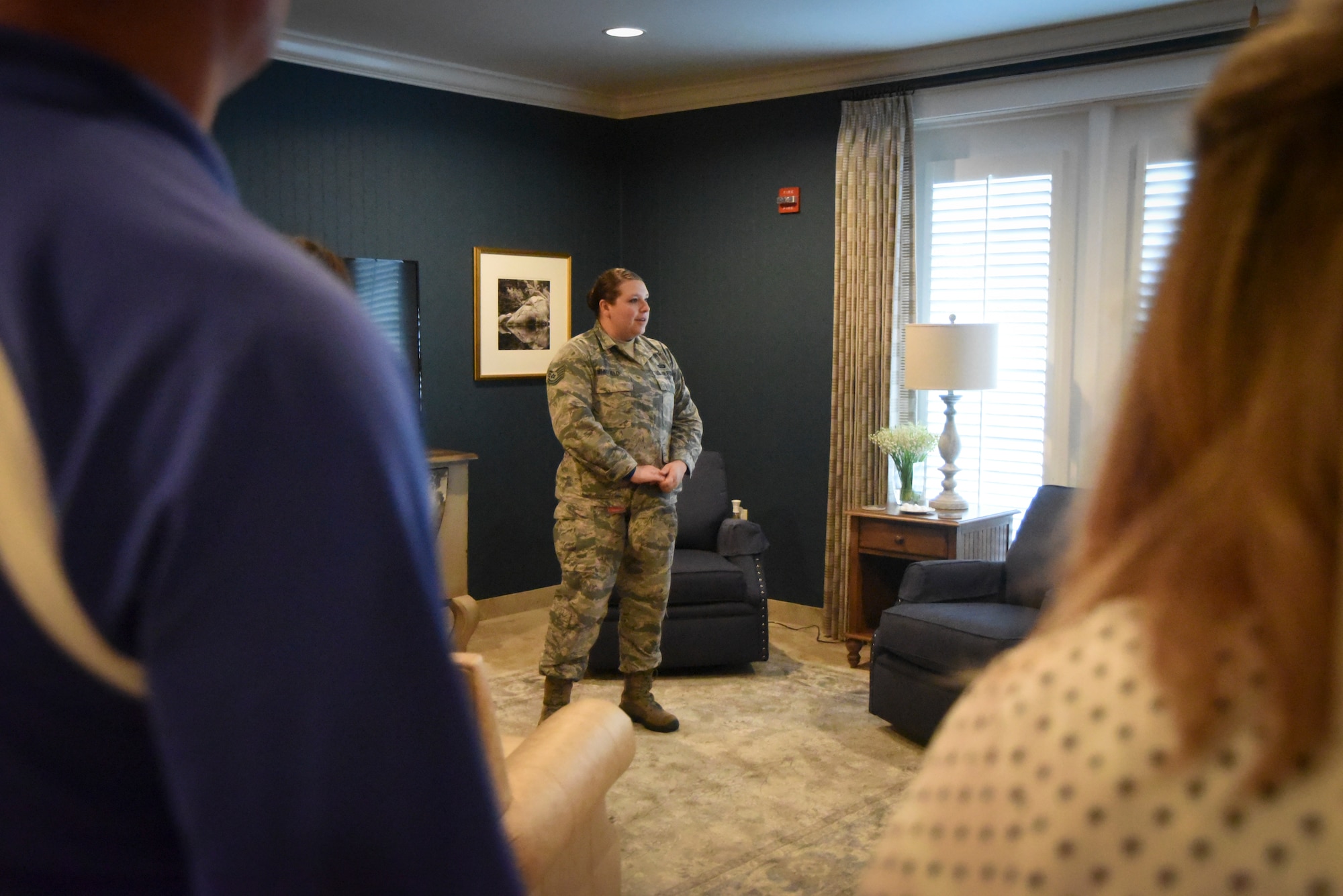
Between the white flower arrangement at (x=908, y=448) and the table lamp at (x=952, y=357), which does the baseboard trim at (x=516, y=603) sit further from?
the table lamp at (x=952, y=357)

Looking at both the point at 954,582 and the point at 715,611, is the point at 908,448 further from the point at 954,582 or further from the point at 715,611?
the point at 715,611

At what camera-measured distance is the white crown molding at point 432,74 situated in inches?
191

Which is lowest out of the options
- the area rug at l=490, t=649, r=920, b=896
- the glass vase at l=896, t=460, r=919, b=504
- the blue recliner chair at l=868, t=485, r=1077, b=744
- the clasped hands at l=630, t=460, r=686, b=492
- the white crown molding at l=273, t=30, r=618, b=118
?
the area rug at l=490, t=649, r=920, b=896

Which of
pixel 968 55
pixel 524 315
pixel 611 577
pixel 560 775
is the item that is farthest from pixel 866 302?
pixel 560 775

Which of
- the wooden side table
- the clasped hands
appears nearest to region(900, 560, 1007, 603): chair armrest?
→ the wooden side table

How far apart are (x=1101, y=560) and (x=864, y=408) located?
4.83 meters

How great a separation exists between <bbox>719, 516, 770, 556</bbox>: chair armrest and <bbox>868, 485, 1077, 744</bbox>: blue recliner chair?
0.86 meters

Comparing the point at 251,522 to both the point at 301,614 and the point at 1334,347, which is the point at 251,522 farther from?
the point at 1334,347

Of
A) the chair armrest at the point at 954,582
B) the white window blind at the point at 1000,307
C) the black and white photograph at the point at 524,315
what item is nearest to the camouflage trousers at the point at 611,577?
the chair armrest at the point at 954,582

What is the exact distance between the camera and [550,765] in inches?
83.1

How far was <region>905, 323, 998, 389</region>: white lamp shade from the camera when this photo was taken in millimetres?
4609

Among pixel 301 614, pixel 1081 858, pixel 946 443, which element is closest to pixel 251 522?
pixel 301 614

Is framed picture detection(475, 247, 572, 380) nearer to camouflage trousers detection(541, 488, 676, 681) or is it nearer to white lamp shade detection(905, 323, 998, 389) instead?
camouflage trousers detection(541, 488, 676, 681)

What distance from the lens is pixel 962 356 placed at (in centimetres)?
461
